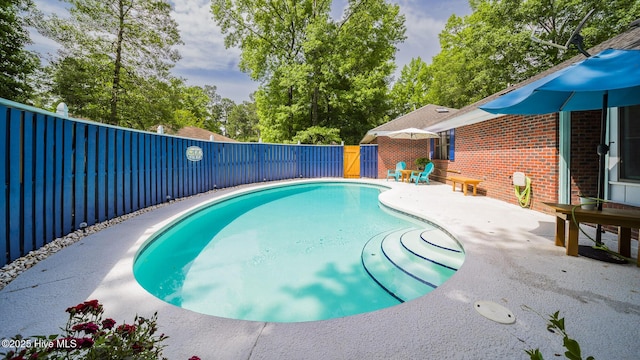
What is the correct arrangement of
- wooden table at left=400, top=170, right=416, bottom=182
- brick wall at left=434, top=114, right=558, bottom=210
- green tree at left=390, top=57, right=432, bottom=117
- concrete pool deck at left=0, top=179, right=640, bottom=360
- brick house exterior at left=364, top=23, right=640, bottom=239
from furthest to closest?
1. green tree at left=390, top=57, right=432, bottom=117
2. wooden table at left=400, top=170, right=416, bottom=182
3. brick wall at left=434, top=114, right=558, bottom=210
4. brick house exterior at left=364, top=23, right=640, bottom=239
5. concrete pool deck at left=0, top=179, right=640, bottom=360

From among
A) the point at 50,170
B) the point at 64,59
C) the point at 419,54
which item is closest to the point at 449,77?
the point at 419,54

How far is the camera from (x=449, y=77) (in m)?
22.1

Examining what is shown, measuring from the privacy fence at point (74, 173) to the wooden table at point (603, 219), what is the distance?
6.39 m

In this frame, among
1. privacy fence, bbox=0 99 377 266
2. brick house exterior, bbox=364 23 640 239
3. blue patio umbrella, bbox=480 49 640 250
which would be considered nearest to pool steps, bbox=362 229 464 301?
blue patio umbrella, bbox=480 49 640 250

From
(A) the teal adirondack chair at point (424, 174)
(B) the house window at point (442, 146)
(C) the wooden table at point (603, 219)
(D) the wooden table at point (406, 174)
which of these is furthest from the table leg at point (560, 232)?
(D) the wooden table at point (406, 174)

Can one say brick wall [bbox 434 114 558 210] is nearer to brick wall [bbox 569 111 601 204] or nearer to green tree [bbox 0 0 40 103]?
brick wall [bbox 569 111 601 204]

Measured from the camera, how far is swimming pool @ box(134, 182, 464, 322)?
9.80 ft

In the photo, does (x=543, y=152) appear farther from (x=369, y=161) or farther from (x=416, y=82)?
(x=416, y=82)

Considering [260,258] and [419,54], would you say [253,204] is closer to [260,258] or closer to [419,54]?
[260,258]

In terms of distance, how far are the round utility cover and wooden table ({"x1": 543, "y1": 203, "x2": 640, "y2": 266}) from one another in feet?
5.61

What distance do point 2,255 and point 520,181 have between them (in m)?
8.39

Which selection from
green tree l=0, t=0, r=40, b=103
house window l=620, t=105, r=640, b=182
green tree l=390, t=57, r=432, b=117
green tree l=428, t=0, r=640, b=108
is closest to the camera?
house window l=620, t=105, r=640, b=182

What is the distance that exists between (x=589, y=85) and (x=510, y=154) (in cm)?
461

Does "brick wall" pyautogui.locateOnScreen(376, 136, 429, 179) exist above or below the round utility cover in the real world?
above
